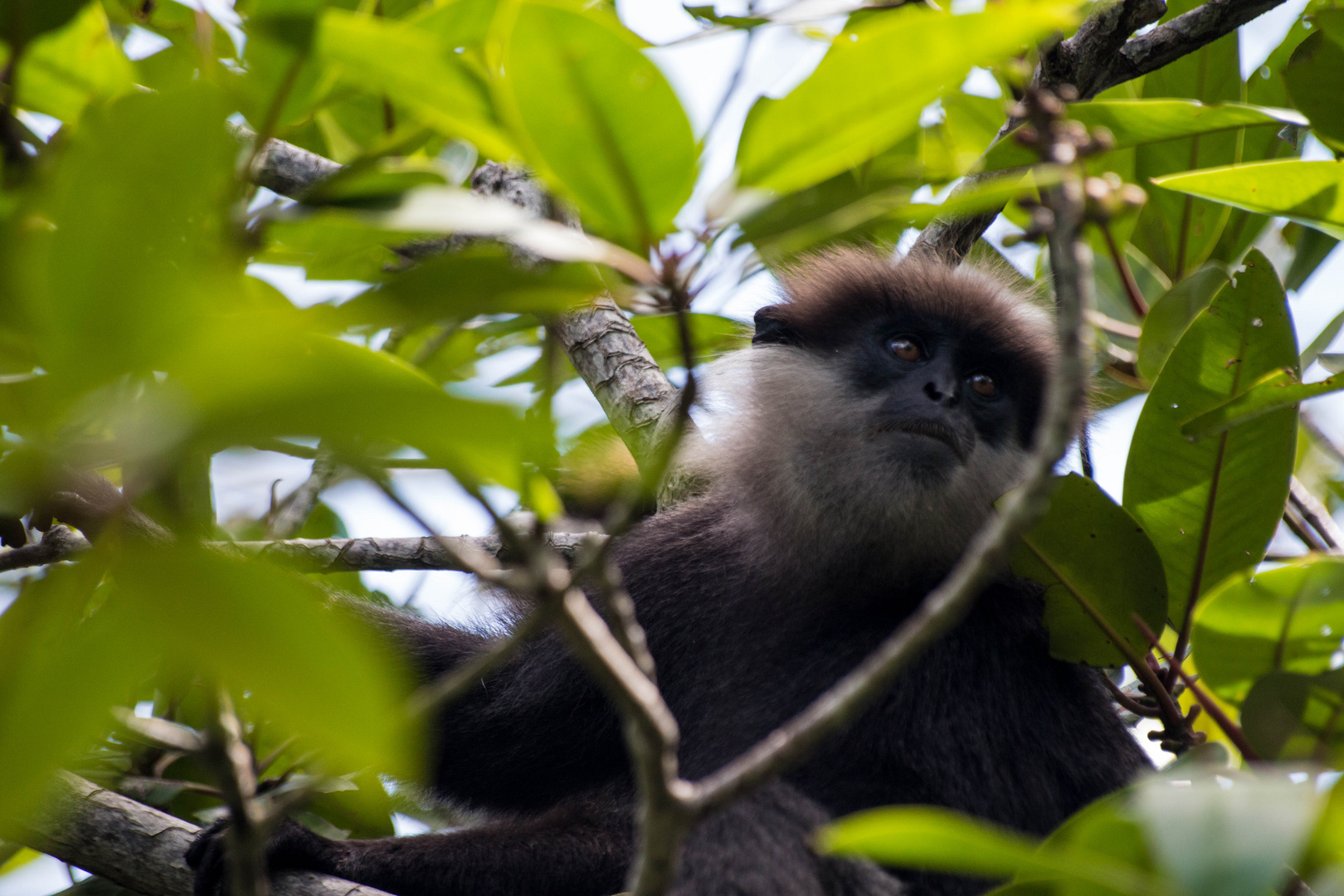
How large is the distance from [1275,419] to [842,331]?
4.62 feet

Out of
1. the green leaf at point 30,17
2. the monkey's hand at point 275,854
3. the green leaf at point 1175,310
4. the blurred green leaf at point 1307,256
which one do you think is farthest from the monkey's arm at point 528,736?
the blurred green leaf at point 1307,256

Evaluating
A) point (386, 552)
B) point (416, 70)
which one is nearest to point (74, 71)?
point (416, 70)

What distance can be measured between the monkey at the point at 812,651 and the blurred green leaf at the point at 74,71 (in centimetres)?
158

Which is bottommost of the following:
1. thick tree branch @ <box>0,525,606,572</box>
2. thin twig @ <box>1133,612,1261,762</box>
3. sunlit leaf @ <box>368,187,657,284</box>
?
thick tree branch @ <box>0,525,606,572</box>

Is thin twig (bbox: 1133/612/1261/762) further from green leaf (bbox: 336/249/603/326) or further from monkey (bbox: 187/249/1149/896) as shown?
green leaf (bbox: 336/249/603/326)

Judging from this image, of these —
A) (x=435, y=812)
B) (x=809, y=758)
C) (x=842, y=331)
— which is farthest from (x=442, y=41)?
(x=435, y=812)

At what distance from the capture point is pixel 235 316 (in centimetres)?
79

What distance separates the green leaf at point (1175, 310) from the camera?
2.47 m

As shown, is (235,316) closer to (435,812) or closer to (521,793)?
(521,793)

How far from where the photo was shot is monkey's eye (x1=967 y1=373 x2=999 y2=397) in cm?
309

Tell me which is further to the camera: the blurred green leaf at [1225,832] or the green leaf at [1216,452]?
the green leaf at [1216,452]

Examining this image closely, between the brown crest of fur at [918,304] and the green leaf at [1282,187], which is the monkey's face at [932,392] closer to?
the brown crest of fur at [918,304]

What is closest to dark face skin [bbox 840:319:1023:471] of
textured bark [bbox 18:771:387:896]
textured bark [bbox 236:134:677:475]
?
textured bark [bbox 236:134:677:475]

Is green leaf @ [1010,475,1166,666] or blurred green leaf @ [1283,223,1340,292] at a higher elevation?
blurred green leaf @ [1283,223,1340,292]
